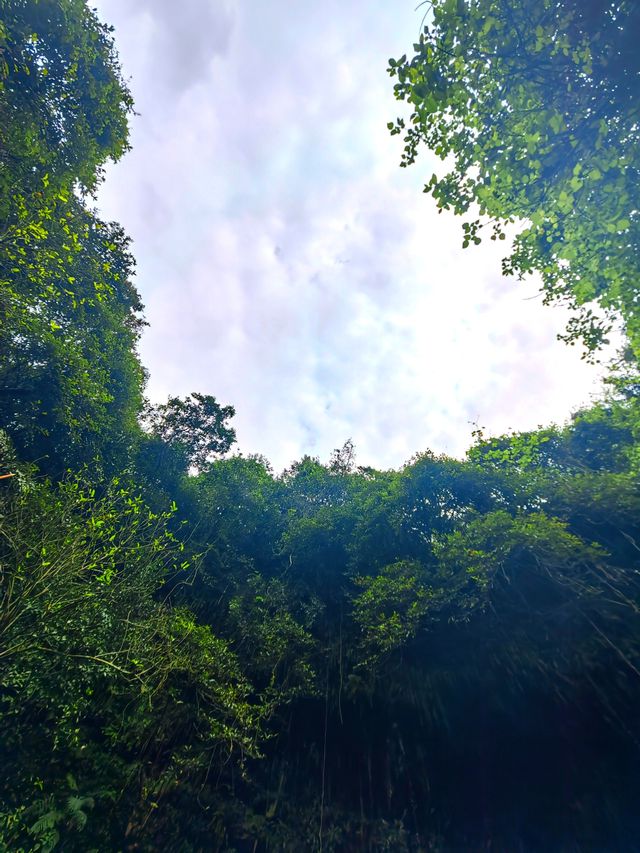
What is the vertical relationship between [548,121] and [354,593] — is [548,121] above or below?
above

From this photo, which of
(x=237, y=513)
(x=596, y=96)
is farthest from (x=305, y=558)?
(x=596, y=96)

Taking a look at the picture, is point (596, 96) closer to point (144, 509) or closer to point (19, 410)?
point (144, 509)

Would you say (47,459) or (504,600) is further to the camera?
(47,459)

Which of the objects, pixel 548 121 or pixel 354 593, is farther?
pixel 354 593

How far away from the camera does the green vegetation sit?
4.17m

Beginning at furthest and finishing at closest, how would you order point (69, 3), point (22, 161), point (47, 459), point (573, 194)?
1. point (47, 459)
2. point (69, 3)
3. point (22, 161)
4. point (573, 194)

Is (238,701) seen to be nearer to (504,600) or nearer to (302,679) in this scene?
(302,679)

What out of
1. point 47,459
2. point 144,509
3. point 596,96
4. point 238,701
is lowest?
point 238,701

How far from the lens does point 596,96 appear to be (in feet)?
12.4

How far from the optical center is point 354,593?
444 inches

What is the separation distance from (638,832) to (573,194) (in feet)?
32.6

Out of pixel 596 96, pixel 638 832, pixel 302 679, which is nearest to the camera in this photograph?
pixel 596 96

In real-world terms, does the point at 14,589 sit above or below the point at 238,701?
above

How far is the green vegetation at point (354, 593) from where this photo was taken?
417 cm
